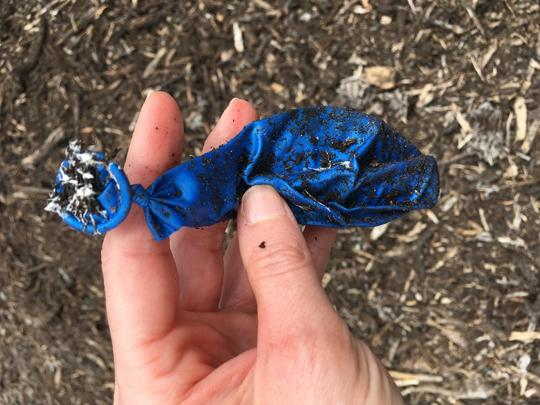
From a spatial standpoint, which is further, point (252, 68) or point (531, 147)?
point (252, 68)

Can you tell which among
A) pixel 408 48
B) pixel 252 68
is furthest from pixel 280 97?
pixel 408 48

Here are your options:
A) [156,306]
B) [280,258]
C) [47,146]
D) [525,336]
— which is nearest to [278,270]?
[280,258]

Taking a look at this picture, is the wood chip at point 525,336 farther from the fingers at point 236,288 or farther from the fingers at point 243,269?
the fingers at point 236,288

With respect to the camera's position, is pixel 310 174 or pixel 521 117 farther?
pixel 521 117

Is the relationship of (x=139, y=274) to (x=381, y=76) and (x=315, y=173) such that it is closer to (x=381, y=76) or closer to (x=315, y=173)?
(x=315, y=173)

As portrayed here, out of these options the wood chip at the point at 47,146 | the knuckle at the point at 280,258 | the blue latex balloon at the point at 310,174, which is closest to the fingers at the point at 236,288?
the blue latex balloon at the point at 310,174

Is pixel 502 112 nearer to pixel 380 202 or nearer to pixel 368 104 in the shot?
pixel 368 104

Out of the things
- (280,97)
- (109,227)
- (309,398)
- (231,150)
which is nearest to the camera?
(309,398)
